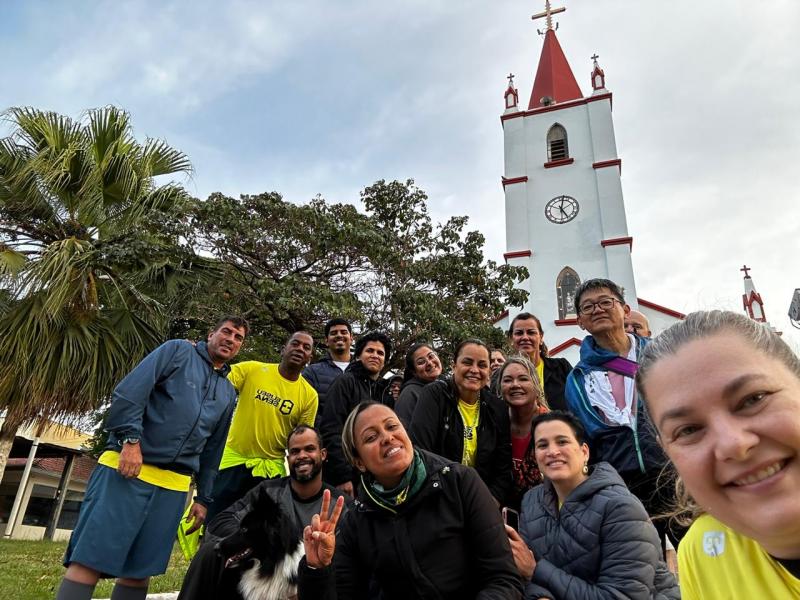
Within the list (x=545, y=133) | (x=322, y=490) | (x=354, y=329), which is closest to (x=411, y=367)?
(x=322, y=490)

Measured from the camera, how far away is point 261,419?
4.23m

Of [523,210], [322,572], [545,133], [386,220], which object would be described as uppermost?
[545,133]

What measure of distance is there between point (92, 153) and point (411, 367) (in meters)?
6.09

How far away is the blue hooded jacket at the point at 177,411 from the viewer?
130 inches

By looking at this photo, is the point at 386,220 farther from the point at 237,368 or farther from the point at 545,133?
the point at 545,133

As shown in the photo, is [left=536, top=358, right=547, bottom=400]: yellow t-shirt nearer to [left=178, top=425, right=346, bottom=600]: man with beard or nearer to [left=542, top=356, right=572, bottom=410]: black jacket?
[left=542, top=356, right=572, bottom=410]: black jacket

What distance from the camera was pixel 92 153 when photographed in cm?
736

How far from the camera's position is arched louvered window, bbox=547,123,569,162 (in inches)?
949

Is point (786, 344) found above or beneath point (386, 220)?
beneath

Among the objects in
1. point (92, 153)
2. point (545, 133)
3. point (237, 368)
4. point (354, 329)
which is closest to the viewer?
point (237, 368)

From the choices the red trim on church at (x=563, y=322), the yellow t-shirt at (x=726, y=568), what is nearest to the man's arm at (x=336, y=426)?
the yellow t-shirt at (x=726, y=568)

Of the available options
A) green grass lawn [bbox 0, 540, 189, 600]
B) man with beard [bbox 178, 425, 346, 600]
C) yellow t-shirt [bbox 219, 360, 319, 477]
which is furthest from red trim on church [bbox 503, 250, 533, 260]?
man with beard [bbox 178, 425, 346, 600]

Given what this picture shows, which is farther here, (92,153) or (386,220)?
(386,220)

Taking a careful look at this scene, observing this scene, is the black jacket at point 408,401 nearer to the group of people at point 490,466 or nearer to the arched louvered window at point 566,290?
the group of people at point 490,466
